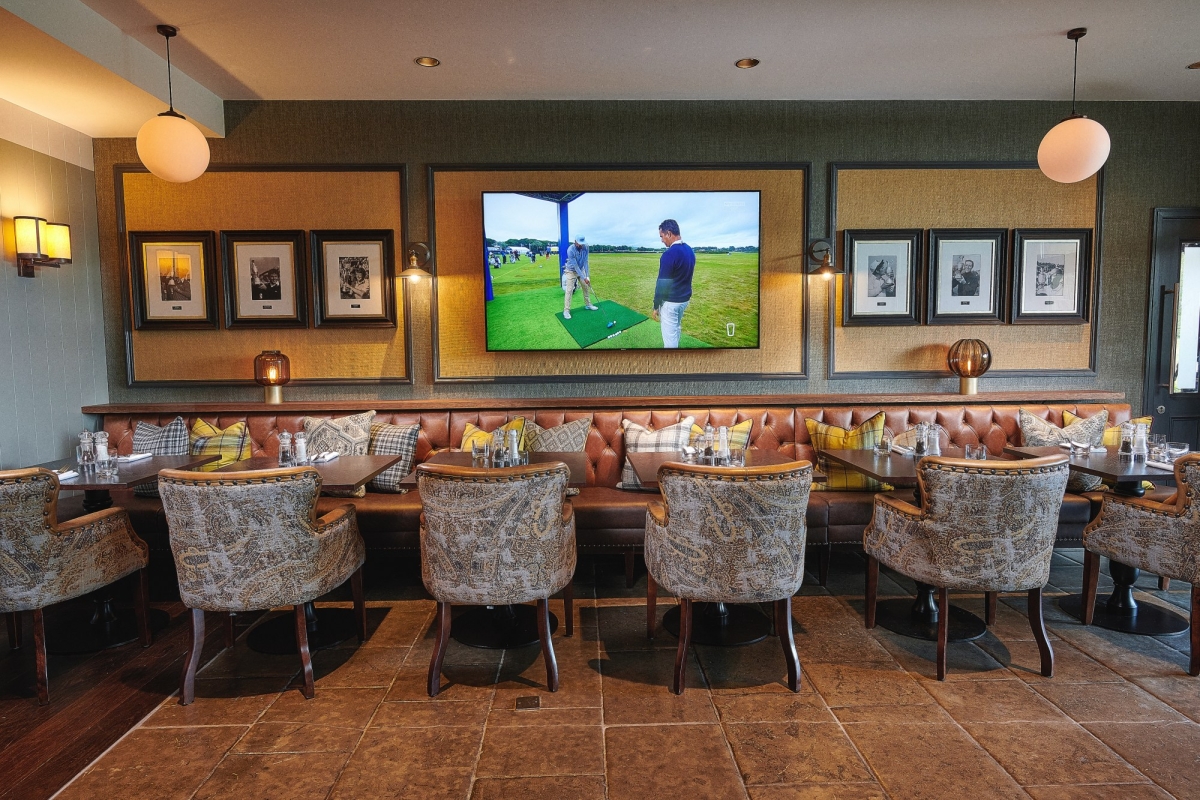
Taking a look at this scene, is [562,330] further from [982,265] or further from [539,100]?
[982,265]

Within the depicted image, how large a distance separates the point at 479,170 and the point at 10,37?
2.57m

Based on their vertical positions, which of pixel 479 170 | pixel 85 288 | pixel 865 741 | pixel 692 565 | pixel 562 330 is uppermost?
pixel 479 170

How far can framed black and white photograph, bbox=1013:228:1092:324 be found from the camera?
4949mm

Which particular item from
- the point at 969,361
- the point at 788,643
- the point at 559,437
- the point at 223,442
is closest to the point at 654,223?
the point at 559,437

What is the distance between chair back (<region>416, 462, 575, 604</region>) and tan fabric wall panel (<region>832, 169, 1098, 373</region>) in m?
3.18

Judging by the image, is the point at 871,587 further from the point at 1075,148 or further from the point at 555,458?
the point at 1075,148

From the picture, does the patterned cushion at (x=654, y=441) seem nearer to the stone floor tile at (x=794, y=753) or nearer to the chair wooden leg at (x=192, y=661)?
the stone floor tile at (x=794, y=753)

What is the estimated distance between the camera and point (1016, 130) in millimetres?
4902

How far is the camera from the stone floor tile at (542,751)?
227cm

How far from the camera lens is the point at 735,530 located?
2570 millimetres

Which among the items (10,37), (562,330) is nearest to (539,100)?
(562,330)

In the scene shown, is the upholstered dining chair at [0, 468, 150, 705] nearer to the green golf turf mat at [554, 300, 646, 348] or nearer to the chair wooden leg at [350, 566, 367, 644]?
the chair wooden leg at [350, 566, 367, 644]

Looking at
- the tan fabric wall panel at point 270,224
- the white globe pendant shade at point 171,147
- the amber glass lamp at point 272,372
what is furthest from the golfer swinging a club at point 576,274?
the white globe pendant shade at point 171,147

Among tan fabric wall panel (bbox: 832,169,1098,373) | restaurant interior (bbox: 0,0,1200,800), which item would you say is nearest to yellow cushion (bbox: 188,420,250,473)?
restaurant interior (bbox: 0,0,1200,800)
